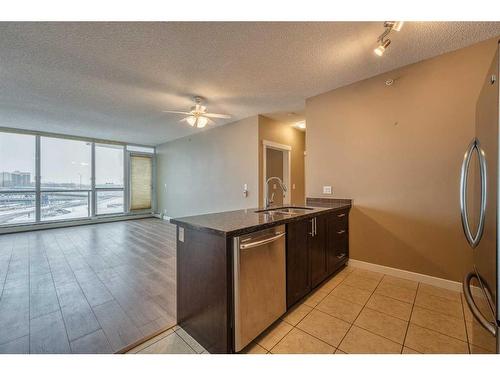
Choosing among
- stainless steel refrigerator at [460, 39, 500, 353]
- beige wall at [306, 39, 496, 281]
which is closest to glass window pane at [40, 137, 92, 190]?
beige wall at [306, 39, 496, 281]

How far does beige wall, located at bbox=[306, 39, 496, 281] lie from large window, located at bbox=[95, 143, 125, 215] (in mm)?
6719

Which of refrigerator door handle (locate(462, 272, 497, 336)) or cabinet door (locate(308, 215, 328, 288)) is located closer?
refrigerator door handle (locate(462, 272, 497, 336))

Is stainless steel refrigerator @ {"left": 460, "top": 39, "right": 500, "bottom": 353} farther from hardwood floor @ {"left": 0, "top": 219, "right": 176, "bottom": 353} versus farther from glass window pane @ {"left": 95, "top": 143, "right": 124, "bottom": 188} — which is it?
glass window pane @ {"left": 95, "top": 143, "right": 124, "bottom": 188}

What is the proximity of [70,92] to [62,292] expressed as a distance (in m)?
2.93

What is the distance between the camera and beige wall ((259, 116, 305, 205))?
13.8 ft

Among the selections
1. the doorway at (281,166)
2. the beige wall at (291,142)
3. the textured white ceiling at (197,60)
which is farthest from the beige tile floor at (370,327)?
the doorway at (281,166)

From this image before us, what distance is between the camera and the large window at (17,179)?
500 cm

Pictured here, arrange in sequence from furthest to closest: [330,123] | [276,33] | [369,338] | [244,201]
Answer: [244,201] → [330,123] → [276,33] → [369,338]

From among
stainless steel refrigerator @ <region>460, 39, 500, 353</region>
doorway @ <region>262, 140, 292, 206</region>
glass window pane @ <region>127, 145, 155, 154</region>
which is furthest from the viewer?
glass window pane @ <region>127, 145, 155, 154</region>
